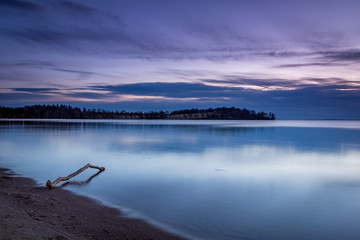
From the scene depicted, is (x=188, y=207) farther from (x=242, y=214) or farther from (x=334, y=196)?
(x=334, y=196)

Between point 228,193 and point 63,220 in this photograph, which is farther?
point 228,193

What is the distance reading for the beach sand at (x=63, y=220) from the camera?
539 cm

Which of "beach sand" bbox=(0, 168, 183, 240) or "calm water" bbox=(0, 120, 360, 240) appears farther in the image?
"calm water" bbox=(0, 120, 360, 240)

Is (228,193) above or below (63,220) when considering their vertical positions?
below

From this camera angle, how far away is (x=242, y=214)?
326 inches

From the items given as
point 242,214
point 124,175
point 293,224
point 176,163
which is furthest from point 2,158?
point 293,224

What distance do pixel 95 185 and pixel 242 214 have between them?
6.07 meters

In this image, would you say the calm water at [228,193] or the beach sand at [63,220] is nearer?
the beach sand at [63,220]

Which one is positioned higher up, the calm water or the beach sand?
the beach sand

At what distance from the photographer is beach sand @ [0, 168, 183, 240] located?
17.7 ft

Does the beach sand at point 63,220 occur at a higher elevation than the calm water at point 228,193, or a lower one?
higher

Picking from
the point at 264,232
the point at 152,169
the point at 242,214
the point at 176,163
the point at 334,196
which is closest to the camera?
the point at 264,232

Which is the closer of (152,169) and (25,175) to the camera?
(25,175)

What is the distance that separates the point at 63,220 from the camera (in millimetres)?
6684
